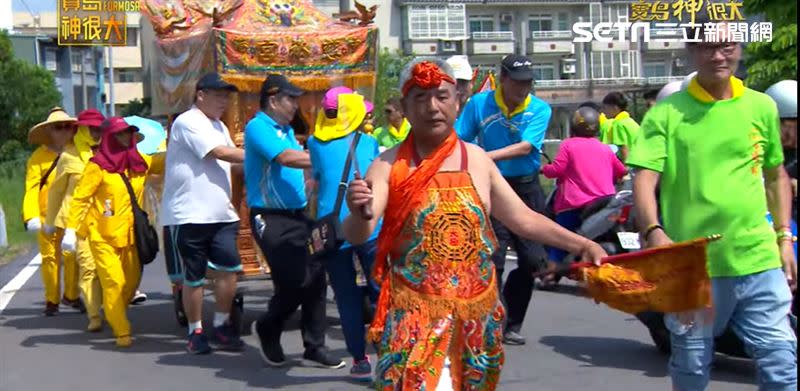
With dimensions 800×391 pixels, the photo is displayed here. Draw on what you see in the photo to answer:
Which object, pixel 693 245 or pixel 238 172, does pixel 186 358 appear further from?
pixel 693 245

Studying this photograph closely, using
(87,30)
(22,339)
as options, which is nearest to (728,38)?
(22,339)

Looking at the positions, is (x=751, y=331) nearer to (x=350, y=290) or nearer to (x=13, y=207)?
(x=350, y=290)

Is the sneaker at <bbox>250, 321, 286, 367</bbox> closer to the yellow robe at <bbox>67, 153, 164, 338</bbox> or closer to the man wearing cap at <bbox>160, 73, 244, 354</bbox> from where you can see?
the man wearing cap at <bbox>160, 73, 244, 354</bbox>

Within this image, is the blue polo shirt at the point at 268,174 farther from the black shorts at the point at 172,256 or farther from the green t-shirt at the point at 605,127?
the green t-shirt at the point at 605,127

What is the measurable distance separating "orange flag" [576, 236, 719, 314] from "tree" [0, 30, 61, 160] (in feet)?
135

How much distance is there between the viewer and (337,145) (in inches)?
281

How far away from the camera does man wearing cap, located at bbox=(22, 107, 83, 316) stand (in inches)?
424

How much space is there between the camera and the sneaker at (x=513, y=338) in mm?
8547

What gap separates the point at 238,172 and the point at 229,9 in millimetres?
1610

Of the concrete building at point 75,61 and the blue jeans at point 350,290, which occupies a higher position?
the concrete building at point 75,61

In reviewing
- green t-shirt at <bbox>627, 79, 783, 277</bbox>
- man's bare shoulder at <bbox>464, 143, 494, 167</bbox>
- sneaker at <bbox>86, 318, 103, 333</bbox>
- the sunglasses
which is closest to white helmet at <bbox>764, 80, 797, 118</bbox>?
green t-shirt at <bbox>627, 79, 783, 277</bbox>

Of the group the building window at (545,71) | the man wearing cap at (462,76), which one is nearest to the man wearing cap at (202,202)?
the man wearing cap at (462,76)

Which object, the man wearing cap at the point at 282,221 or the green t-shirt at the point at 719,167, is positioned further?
the man wearing cap at the point at 282,221

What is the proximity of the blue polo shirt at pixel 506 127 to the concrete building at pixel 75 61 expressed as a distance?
50230mm
